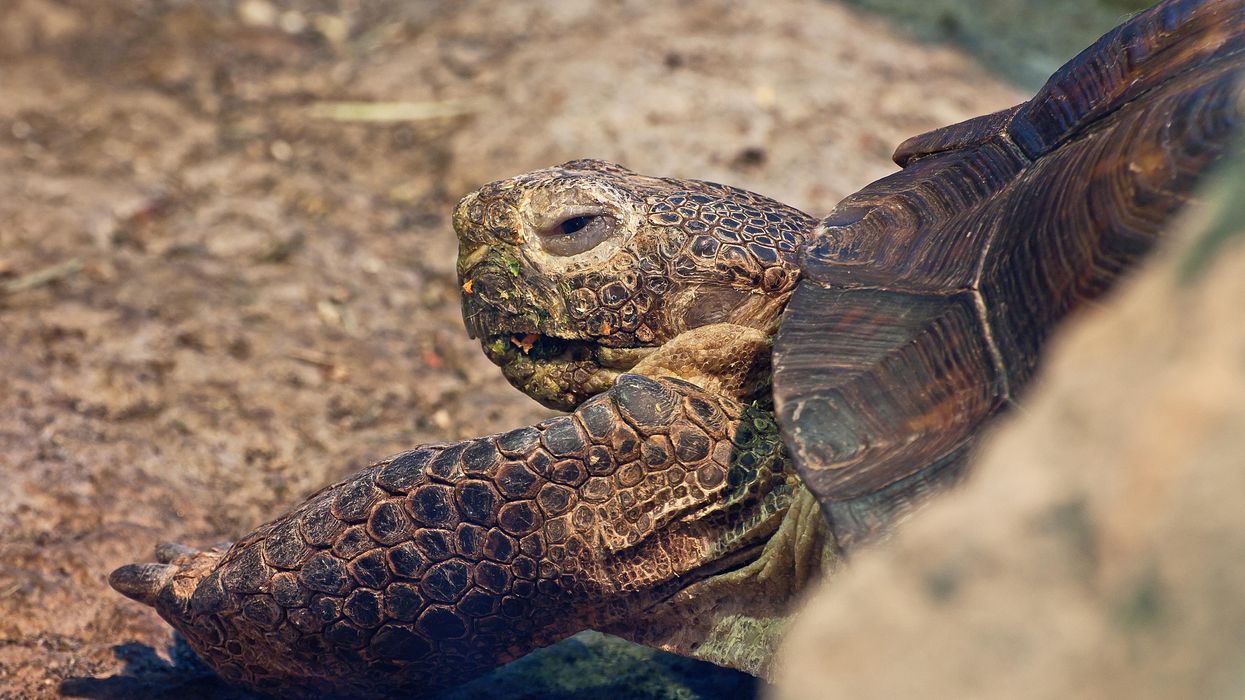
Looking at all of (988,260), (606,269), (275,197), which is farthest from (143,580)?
(275,197)

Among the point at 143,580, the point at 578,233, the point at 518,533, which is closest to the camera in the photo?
the point at 518,533

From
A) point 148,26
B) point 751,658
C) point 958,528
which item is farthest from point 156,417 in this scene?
point 148,26

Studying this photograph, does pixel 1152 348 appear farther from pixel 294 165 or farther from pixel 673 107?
pixel 294 165

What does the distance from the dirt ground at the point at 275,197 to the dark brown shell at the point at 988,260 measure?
0.95 metres

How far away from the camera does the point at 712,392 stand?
2.07m

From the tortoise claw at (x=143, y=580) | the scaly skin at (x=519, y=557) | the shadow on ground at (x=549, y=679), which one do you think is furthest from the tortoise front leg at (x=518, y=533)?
the shadow on ground at (x=549, y=679)

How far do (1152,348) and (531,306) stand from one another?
1494 millimetres

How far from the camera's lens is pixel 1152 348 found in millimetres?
805

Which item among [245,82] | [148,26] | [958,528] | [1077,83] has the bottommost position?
[958,528]

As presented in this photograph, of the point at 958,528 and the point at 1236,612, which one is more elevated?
the point at 958,528

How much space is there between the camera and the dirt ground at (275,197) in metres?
2.81

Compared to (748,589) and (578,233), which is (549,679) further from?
(578,233)

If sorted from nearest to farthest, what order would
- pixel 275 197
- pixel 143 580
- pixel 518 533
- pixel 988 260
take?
pixel 988 260
pixel 518 533
pixel 143 580
pixel 275 197

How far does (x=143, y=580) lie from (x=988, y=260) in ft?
5.32
